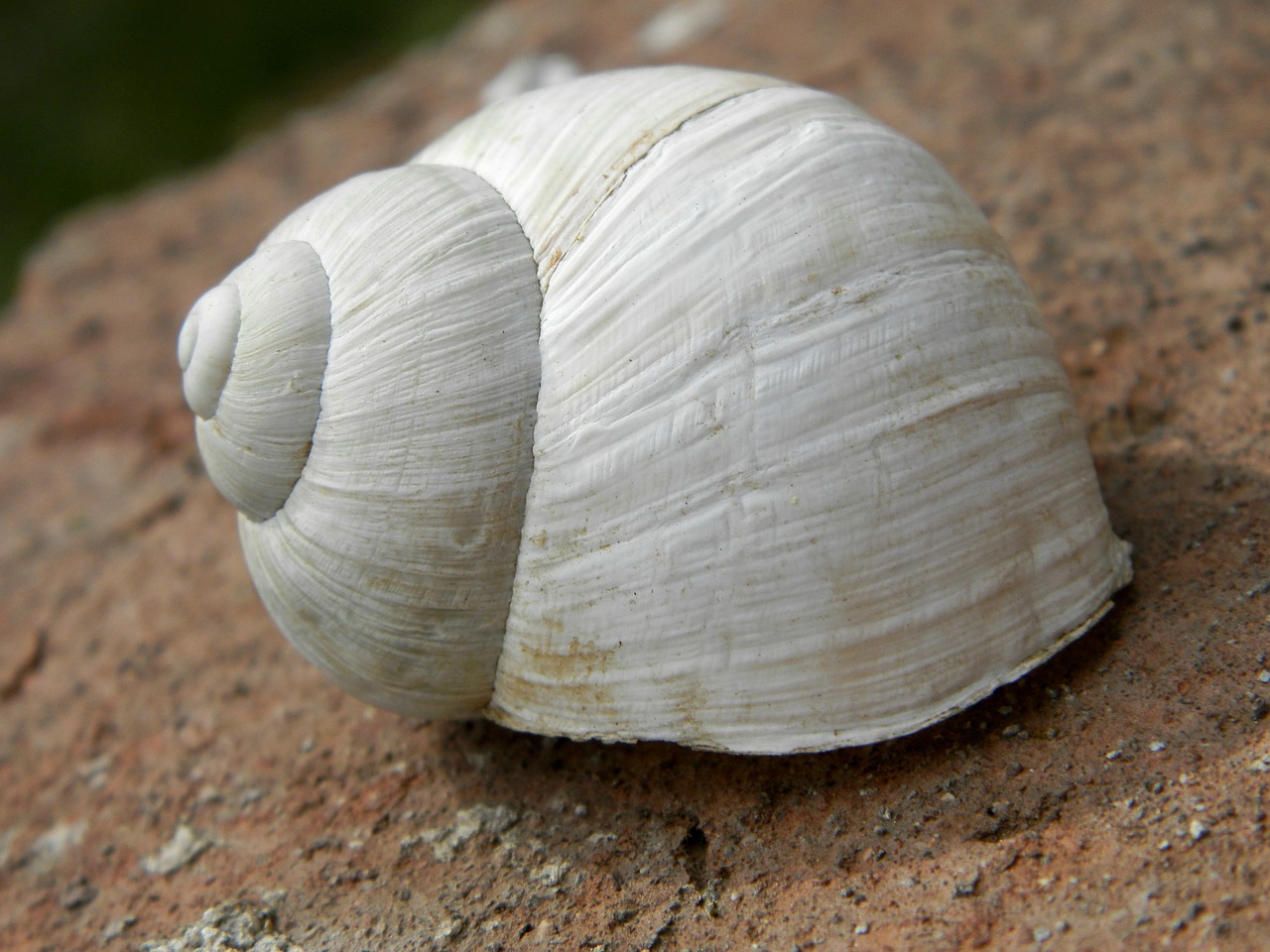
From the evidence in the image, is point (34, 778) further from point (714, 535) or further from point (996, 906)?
point (996, 906)

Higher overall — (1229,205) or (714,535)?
(714,535)

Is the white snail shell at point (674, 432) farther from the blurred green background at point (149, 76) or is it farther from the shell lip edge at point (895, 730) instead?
the blurred green background at point (149, 76)

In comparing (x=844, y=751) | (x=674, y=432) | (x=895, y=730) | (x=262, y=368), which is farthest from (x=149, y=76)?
(x=895, y=730)

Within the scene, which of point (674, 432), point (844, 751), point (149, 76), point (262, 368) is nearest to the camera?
point (674, 432)

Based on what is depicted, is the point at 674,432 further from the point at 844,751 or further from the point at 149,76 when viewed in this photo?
the point at 149,76

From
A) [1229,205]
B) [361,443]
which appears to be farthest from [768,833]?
[1229,205]

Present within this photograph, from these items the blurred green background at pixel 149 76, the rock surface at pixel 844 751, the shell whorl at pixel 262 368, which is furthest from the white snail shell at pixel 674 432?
the blurred green background at pixel 149 76
